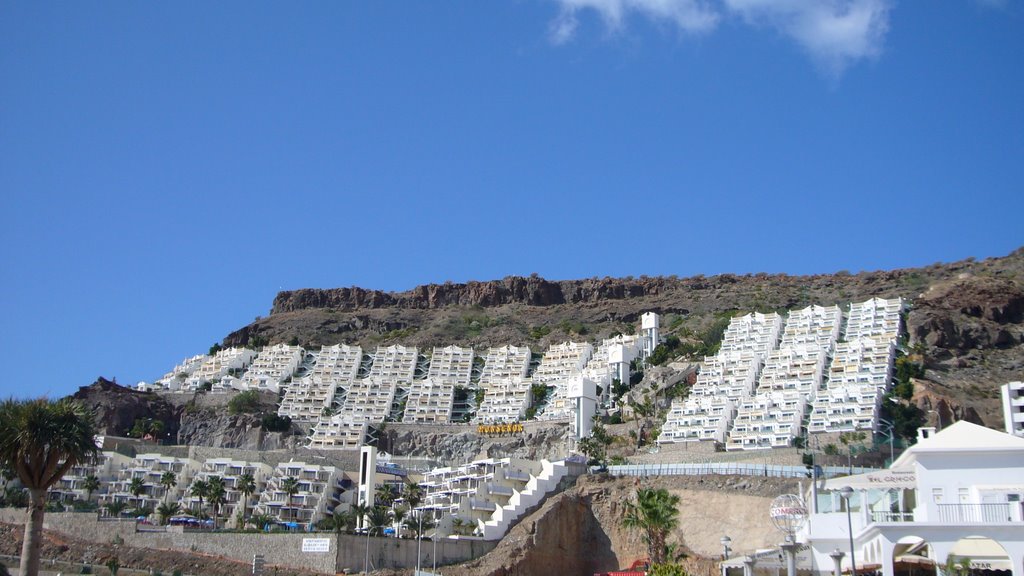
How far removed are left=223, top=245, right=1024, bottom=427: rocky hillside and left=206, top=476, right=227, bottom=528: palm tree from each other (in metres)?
63.5

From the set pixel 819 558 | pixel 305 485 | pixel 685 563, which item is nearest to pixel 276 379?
pixel 305 485

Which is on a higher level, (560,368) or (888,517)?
(560,368)

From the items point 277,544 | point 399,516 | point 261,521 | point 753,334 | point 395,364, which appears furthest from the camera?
point 395,364

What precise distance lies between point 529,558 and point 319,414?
176ft

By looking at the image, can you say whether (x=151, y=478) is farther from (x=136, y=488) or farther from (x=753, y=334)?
(x=753, y=334)

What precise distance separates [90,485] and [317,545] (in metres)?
29.5

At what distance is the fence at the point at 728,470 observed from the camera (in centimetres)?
7500

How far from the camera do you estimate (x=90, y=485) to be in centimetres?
8962

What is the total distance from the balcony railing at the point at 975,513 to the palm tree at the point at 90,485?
228ft

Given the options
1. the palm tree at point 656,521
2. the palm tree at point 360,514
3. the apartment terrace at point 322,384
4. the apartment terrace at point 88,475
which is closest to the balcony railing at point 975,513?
the palm tree at point 656,521

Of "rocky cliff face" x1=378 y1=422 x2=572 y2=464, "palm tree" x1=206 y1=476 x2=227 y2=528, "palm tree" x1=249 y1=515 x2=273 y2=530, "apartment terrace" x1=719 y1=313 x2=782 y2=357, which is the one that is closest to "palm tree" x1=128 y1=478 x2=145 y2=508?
"palm tree" x1=206 y1=476 x2=227 y2=528

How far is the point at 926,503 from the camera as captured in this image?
4194cm

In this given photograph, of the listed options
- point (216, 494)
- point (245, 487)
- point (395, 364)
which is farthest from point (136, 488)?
point (395, 364)

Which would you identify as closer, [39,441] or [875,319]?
[39,441]
